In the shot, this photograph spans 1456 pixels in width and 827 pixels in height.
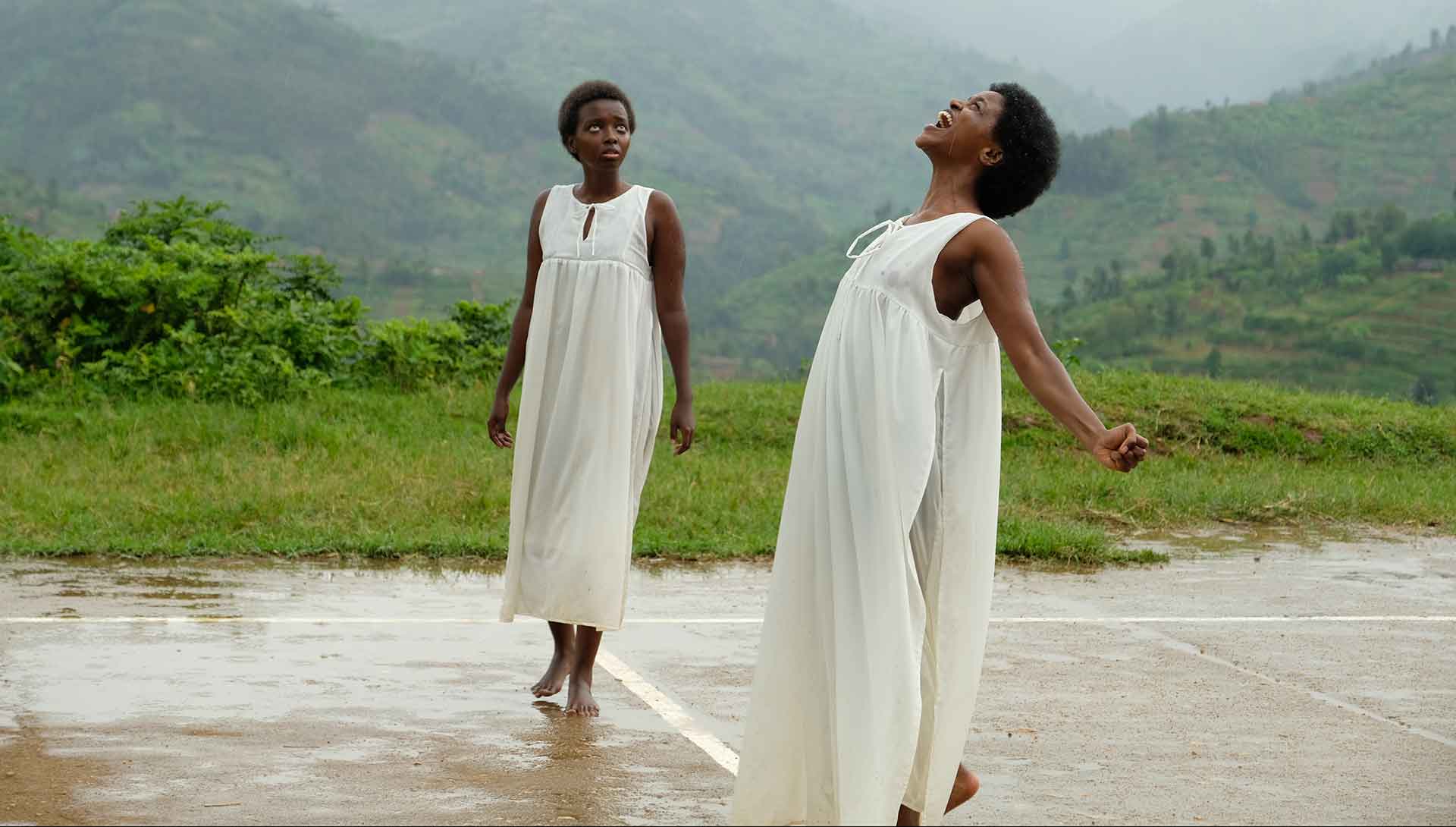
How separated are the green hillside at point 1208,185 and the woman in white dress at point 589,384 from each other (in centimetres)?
8058

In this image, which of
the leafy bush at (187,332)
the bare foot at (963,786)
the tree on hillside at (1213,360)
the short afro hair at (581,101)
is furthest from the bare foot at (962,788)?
the tree on hillside at (1213,360)

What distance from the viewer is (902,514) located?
4012mm

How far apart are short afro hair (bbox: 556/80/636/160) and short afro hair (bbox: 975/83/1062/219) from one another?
1909mm

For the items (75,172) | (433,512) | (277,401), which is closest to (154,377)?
(277,401)

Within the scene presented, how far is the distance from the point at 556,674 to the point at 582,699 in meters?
0.24

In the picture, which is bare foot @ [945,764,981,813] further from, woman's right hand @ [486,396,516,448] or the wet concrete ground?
woman's right hand @ [486,396,516,448]

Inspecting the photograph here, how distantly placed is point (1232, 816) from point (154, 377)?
10643mm

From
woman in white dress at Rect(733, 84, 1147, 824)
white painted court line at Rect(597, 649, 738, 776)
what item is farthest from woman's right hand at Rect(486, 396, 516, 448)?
woman in white dress at Rect(733, 84, 1147, 824)

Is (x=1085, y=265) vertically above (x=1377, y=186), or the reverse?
(x=1377, y=186)

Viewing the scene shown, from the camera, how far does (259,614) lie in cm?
718

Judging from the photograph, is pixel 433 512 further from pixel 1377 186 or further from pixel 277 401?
pixel 1377 186

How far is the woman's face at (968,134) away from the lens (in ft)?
14.0

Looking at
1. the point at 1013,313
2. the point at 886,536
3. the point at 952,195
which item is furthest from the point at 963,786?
the point at 952,195

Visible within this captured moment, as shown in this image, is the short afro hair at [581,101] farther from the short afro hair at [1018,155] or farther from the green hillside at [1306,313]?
the green hillside at [1306,313]
